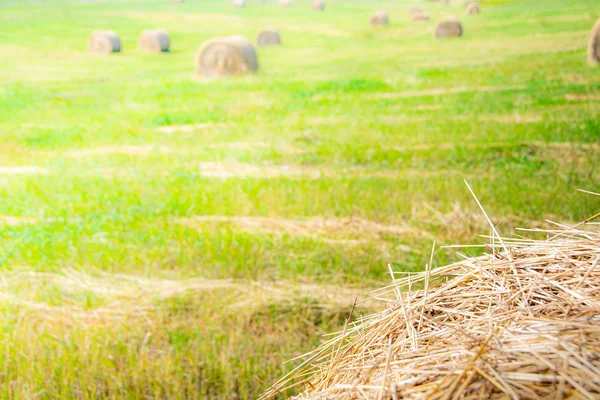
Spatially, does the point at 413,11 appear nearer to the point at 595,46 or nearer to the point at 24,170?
the point at 595,46

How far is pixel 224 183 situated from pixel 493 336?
3.63m

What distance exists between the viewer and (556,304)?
4.39 ft

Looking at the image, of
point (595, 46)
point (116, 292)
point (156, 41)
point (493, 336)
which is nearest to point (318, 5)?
point (156, 41)

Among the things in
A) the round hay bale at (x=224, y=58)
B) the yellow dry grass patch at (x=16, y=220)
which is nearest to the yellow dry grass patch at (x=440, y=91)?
the round hay bale at (x=224, y=58)

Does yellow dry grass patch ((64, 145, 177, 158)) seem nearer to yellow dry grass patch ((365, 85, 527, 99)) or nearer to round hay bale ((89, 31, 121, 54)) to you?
round hay bale ((89, 31, 121, 54))

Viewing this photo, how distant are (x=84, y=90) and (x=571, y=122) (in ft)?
15.3

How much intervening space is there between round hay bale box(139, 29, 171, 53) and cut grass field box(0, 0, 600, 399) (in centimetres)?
10

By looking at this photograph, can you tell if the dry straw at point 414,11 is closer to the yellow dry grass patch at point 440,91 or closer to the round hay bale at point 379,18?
the round hay bale at point 379,18

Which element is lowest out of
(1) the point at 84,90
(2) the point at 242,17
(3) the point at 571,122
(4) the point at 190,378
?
(4) the point at 190,378

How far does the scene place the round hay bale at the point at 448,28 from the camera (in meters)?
12.2

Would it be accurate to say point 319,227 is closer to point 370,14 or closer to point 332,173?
point 332,173

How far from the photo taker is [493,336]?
124 centimetres

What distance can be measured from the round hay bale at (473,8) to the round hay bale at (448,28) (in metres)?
0.31

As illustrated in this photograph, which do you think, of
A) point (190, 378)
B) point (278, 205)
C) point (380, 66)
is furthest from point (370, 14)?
point (190, 378)
